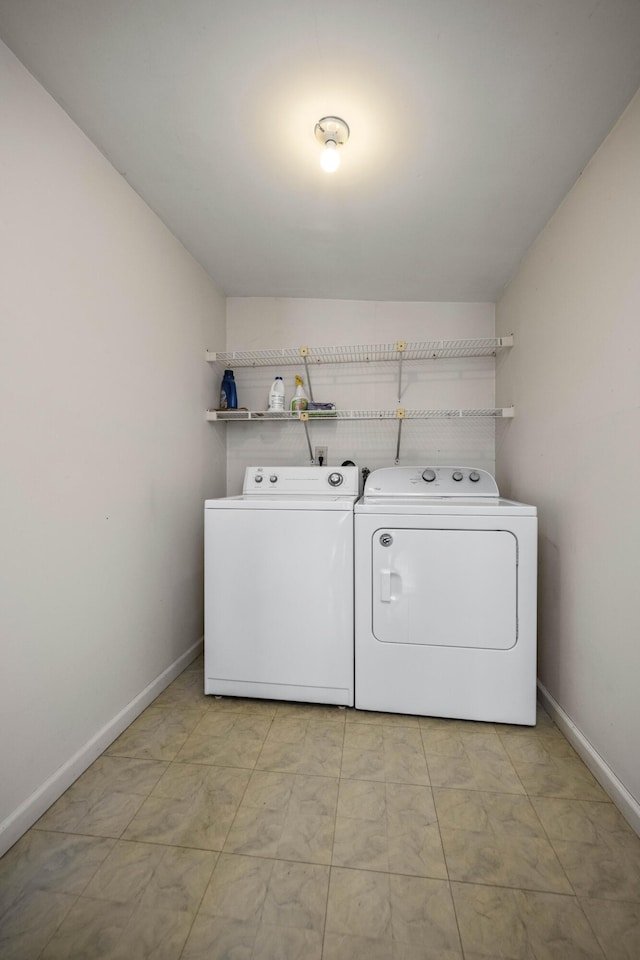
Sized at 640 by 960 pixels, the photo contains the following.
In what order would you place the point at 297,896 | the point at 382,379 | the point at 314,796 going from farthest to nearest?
the point at 382,379, the point at 314,796, the point at 297,896

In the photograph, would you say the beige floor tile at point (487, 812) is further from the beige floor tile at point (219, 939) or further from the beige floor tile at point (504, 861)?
the beige floor tile at point (219, 939)

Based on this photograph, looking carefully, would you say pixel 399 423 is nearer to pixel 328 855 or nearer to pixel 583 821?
pixel 583 821

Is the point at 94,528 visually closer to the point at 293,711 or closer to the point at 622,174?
the point at 293,711

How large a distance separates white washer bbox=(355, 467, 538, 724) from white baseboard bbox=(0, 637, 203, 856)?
92 centimetres

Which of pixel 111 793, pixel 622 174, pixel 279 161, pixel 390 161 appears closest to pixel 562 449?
pixel 622 174

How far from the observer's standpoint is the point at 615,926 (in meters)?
0.92

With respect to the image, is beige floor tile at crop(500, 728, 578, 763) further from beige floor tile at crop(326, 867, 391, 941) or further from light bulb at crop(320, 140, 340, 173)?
light bulb at crop(320, 140, 340, 173)

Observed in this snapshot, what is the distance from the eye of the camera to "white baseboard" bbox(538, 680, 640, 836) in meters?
1.19

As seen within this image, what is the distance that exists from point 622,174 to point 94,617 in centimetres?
228

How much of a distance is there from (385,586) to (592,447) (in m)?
0.93

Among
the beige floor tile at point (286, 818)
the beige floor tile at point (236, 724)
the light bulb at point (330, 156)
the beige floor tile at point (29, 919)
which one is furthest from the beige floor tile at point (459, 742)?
the light bulb at point (330, 156)

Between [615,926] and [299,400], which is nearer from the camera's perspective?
[615,926]

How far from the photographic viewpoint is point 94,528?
146 cm

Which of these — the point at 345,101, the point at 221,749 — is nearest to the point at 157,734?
the point at 221,749
